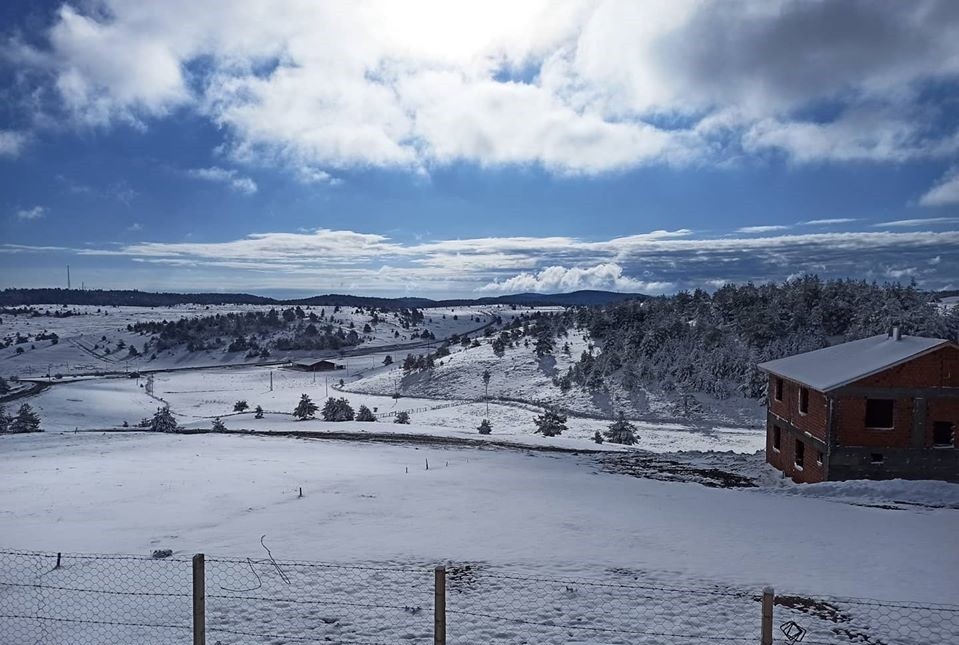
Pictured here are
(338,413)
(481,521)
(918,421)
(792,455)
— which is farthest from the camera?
(338,413)

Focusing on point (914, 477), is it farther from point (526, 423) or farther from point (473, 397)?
point (473, 397)

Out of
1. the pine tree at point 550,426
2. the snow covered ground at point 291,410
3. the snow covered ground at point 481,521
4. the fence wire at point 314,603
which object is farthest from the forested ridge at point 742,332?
the fence wire at point 314,603

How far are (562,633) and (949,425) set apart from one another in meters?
25.9

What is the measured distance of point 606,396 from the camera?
7775 centimetres

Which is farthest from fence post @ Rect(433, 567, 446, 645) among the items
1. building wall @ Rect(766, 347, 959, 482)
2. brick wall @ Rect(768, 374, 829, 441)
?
brick wall @ Rect(768, 374, 829, 441)

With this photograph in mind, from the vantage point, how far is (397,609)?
10891mm

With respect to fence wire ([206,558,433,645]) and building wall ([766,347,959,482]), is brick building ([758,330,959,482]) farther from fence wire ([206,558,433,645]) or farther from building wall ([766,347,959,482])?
fence wire ([206,558,433,645])

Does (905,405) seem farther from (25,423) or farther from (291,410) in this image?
(291,410)

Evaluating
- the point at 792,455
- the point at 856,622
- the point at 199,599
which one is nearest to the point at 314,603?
the point at 199,599

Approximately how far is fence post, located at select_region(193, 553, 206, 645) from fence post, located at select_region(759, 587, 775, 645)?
7.20 metres

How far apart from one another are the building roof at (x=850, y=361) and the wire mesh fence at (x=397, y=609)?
18.4 metres

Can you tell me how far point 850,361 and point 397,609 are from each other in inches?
1091

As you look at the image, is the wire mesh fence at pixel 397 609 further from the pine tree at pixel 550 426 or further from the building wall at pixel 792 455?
the pine tree at pixel 550 426

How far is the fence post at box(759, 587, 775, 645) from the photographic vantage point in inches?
295
